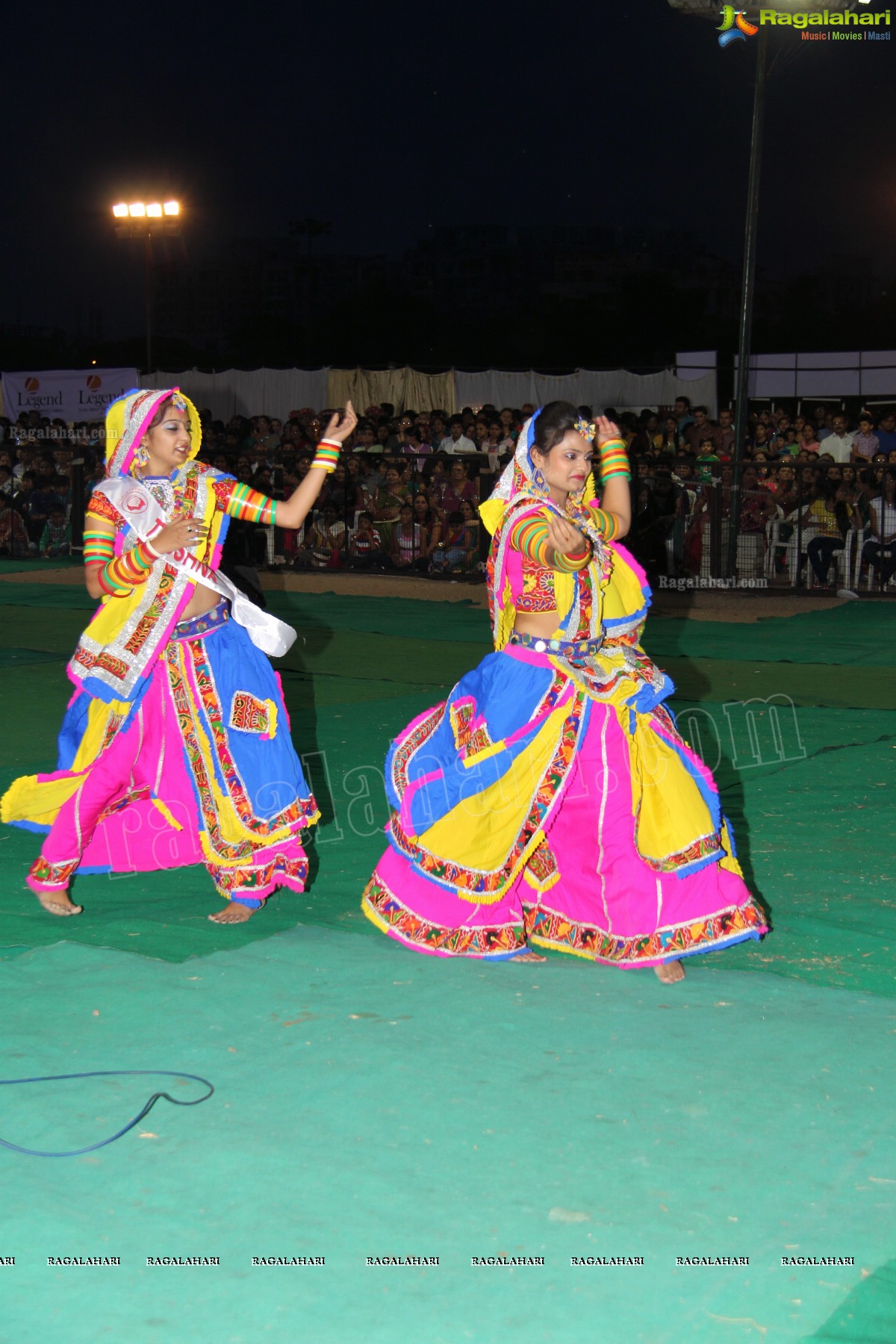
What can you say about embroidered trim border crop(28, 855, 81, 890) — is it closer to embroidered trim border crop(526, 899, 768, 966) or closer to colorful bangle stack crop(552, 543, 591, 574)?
embroidered trim border crop(526, 899, 768, 966)

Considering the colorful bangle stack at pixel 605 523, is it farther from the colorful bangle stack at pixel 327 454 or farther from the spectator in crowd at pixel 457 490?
the spectator in crowd at pixel 457 490

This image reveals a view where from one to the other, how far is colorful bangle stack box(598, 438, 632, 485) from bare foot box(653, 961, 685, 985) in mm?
1426

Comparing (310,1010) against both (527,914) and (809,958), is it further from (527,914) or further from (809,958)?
(809,958)

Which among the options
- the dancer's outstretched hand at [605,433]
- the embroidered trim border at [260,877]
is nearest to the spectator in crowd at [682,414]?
the dancer's outstretched hand at [605,433]

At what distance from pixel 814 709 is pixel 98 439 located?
13.6 meters

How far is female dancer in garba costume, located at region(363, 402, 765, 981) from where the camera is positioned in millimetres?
3980

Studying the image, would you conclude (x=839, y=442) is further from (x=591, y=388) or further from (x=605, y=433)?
(x=605, y=433)

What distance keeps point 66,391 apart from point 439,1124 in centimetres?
Result: 2112

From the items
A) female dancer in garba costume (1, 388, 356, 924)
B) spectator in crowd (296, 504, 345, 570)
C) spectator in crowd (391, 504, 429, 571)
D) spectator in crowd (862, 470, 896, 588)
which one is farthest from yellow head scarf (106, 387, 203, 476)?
spectator in crowd (296, 504, 345, 570)

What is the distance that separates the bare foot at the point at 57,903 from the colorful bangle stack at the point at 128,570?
99 cm

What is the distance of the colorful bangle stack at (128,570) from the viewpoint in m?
4.43

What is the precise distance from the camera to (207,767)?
447 centimetres

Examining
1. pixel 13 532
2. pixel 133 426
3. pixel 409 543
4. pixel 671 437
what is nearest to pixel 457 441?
pixel 409 543

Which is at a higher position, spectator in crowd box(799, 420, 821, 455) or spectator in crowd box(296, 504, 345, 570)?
spectator in crowd box(799, 420, 821, 455)
